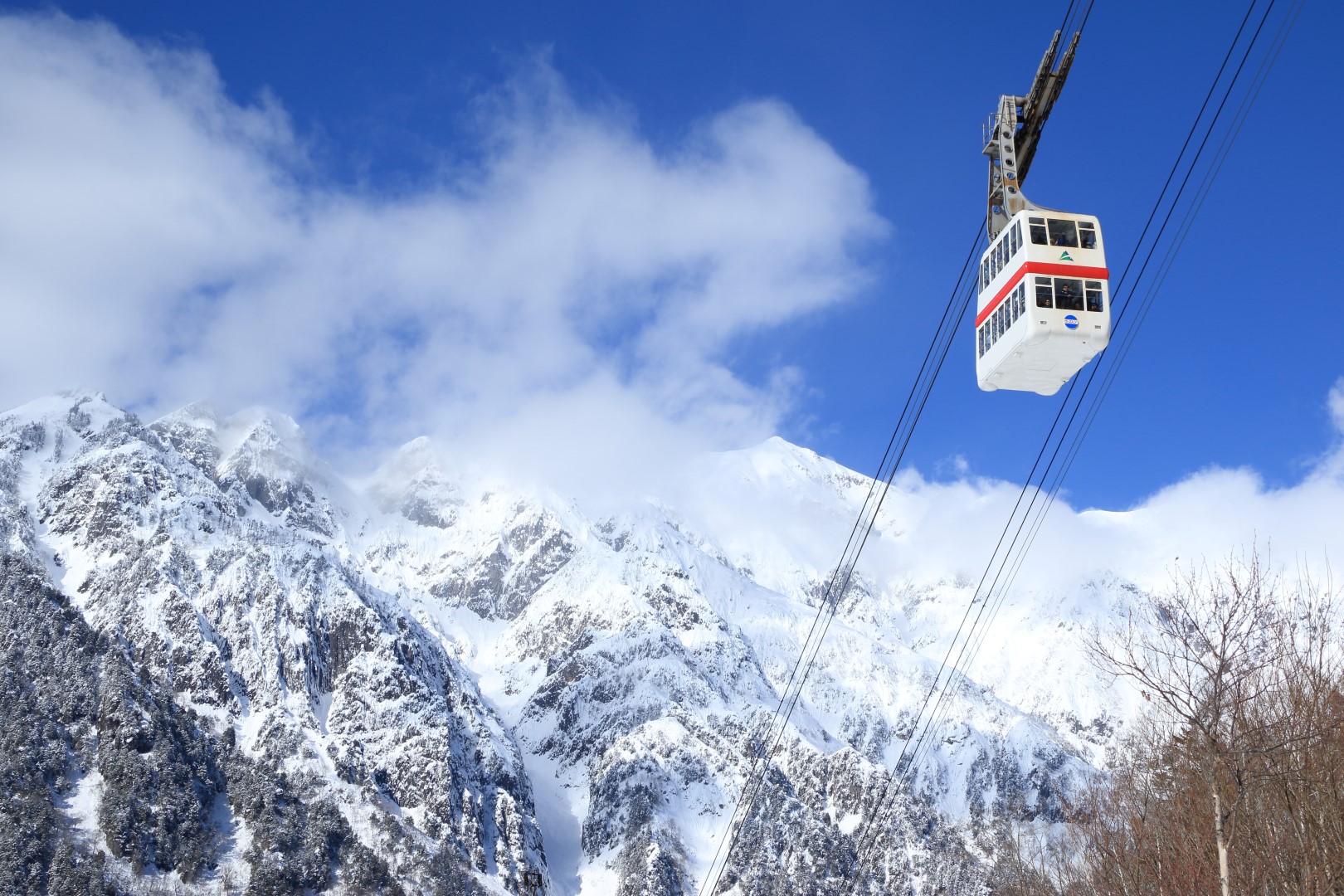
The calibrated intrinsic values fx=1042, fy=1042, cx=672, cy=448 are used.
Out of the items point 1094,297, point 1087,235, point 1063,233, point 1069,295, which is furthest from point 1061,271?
point 1087,235

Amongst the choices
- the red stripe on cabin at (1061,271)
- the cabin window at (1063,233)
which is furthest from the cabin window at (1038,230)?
the red stripe on cabin at (1061,271)

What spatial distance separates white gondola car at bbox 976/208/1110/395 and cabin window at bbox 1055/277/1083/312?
0.02 m

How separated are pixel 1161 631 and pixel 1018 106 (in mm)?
14877

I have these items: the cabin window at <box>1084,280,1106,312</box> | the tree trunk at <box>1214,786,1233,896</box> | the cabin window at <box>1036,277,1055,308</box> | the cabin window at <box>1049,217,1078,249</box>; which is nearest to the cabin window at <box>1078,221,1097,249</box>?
the cabin window at <box>1049,217,1078,249</box>

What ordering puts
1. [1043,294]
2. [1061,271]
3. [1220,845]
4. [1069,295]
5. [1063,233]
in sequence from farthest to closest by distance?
1. [1063,233]
2. [1061,271]
3. [1069,295]
4. [1043,294]
5. [1220,845]

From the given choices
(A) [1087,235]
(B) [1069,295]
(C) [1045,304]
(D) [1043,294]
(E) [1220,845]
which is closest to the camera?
(E) [1220,845]

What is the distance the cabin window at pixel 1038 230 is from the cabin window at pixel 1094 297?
57.3 inches

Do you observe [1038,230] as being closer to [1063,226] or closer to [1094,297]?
[1063,226]

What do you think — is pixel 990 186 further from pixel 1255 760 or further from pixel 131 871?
pixel 131 871

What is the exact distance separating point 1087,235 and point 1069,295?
2.27 metres

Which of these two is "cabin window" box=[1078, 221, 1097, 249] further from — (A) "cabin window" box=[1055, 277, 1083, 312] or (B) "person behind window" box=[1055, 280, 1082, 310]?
(B) "person behind window" box=[1055, 280, 1082, 310]

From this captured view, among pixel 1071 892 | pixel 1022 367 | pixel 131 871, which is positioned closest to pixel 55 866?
pixel 131 871

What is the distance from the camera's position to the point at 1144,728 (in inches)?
1323

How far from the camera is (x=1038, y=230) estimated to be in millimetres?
24719
